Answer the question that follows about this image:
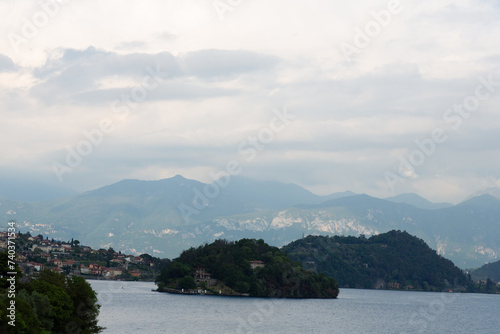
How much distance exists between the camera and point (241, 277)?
185375 mm

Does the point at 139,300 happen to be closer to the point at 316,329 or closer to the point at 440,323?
the point at 316,329

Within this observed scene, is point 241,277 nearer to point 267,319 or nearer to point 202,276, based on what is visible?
point 202,276

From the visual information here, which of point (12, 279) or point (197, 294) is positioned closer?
point (12, 279)

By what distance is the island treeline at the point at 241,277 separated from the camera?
18562 cm

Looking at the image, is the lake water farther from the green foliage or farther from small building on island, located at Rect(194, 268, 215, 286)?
small building on island, located at Rect(194, 268, 215, 286)

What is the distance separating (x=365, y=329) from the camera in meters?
113

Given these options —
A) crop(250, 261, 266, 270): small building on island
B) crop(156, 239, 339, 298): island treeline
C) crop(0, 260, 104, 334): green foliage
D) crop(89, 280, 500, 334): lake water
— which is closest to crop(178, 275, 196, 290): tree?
crop(156, 239, 339, 298): island treeline

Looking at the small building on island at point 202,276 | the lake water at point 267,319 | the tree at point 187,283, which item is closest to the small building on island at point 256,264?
the small building on island at point 202,276

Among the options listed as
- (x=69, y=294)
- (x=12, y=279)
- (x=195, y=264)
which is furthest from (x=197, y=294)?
(x=12, y=279)

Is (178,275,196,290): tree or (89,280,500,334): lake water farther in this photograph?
(178,275,196,290): tree

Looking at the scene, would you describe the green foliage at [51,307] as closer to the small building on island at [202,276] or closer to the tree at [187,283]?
the tree at [187,283]

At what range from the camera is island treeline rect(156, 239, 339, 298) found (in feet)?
609

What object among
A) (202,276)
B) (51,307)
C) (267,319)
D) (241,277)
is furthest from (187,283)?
(51,307)

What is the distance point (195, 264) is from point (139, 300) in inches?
1888
